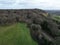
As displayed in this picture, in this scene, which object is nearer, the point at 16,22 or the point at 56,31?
the point at 56,31

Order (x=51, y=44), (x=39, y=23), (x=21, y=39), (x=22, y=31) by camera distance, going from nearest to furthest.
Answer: (x=51, y=44)
(x=21, y=39)
(x=22, y=31)
(x=39, y=23)

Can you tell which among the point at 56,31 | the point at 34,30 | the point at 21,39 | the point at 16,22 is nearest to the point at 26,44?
the point at 21,39

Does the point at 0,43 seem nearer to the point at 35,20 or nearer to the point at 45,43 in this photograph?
the point at 45,43

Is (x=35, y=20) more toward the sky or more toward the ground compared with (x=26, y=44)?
more toward the sky

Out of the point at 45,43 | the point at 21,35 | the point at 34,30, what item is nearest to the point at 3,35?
the point at 21,35

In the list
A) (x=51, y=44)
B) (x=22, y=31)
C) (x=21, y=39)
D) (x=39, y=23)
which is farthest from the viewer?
(x=39, y=23)

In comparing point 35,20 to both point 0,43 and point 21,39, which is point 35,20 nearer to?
point 21,39
